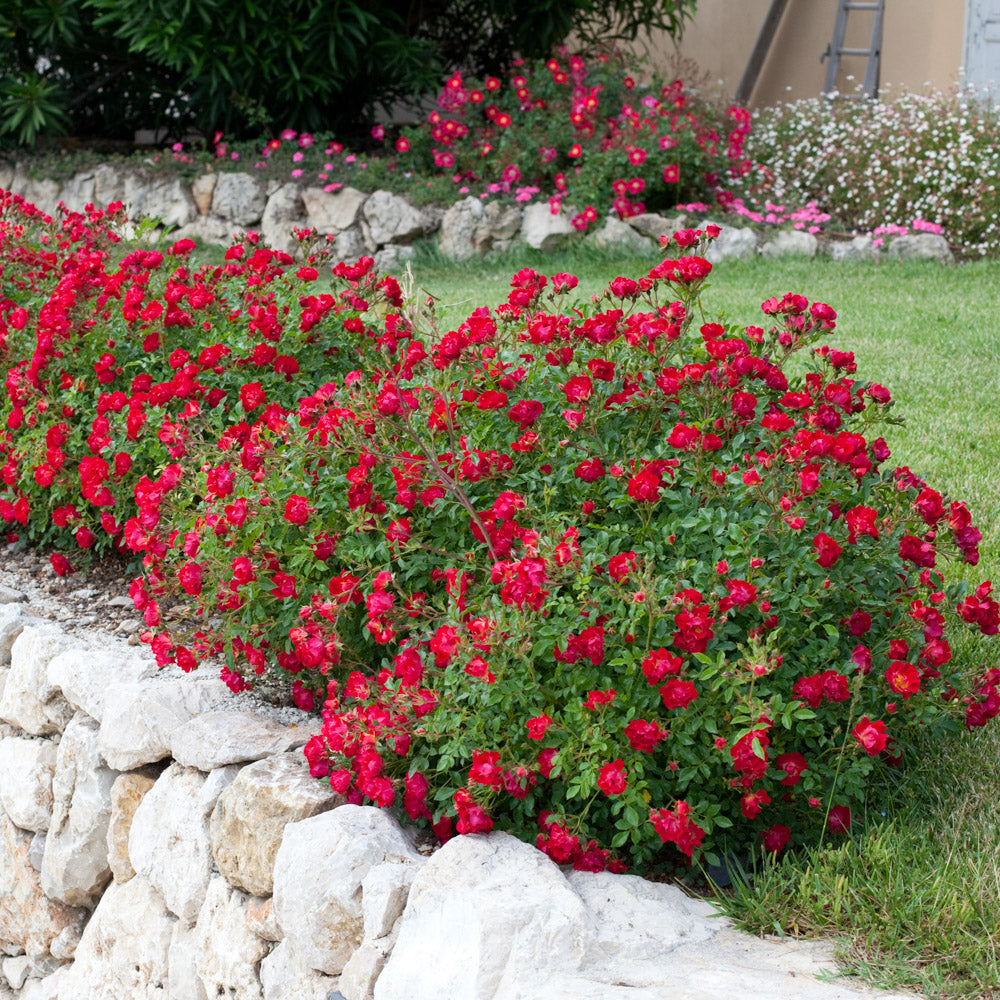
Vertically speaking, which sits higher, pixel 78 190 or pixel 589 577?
pixel 78 190

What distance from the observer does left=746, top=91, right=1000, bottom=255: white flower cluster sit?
795 cm

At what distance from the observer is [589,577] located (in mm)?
2059

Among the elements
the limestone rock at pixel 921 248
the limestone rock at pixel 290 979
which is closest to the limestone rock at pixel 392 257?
the limestone rock at pixel 921 248

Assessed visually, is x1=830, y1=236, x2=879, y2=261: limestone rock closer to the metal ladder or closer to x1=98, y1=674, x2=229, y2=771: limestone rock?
the metal ladder

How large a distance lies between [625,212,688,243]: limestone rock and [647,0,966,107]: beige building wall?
7.54 ft

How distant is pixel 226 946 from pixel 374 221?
710 centimetres

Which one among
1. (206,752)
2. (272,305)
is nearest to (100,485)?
(272,305)

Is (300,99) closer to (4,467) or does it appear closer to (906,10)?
(906,10)

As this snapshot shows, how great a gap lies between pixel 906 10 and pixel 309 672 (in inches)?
366

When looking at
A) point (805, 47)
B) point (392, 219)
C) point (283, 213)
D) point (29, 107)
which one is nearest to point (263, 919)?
point (392, 219)

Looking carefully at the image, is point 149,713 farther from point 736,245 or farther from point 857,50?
point 857,50

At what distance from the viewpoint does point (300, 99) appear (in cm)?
879

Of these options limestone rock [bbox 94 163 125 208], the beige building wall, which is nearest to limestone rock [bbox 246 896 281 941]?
limestone rock [bbox 94 163 125 208]

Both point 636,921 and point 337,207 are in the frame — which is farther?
point 337,207
